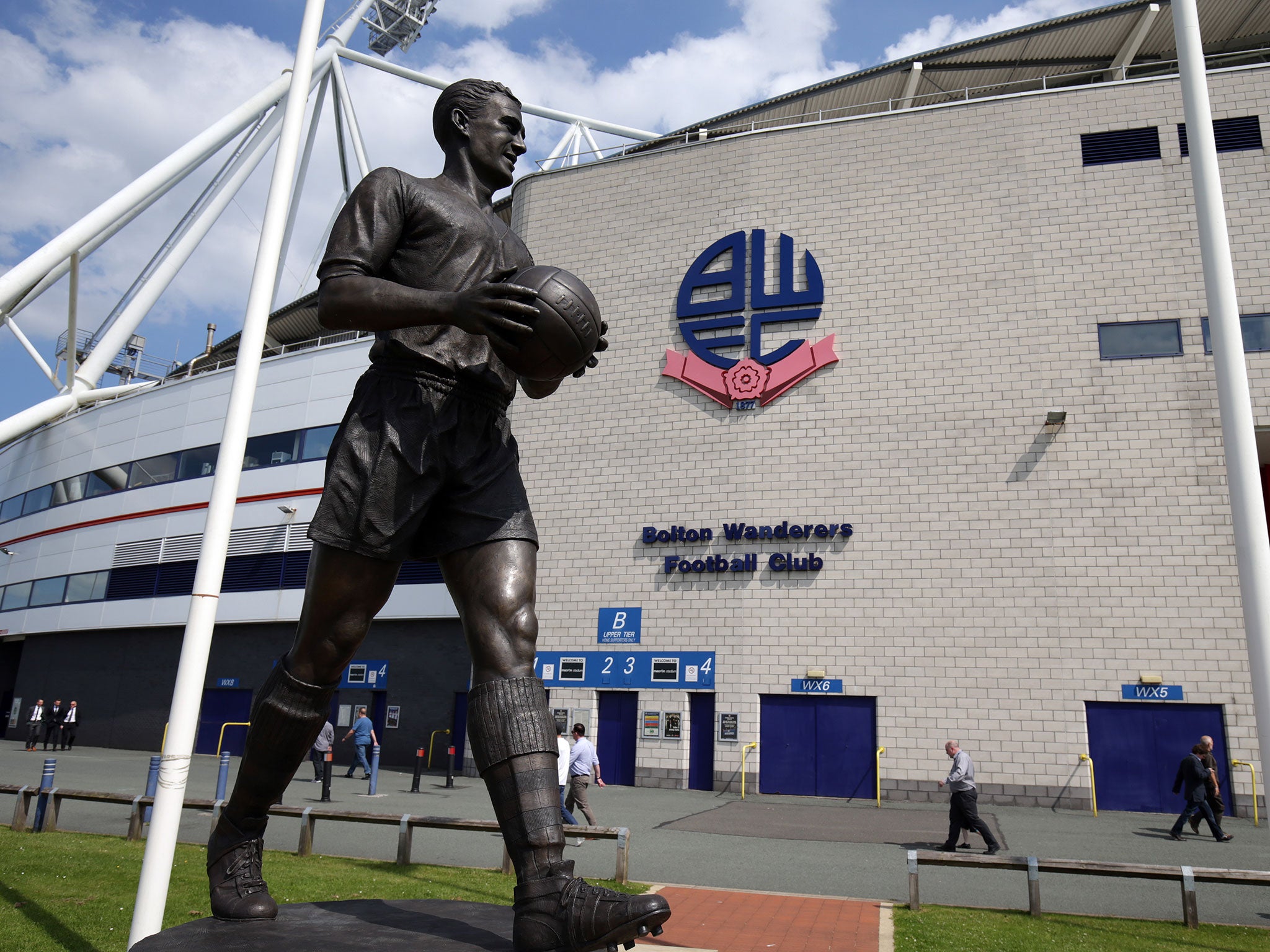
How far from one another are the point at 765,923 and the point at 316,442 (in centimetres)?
2496

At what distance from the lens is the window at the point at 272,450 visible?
30.1 metres

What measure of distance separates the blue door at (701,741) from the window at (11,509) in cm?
3246

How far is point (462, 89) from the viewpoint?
→ 3.55 metres

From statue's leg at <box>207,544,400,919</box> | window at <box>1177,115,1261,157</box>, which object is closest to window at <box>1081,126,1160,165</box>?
window at <box>1177,115,1261,157</box>

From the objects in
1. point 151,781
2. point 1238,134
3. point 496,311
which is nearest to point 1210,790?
point 1238,134

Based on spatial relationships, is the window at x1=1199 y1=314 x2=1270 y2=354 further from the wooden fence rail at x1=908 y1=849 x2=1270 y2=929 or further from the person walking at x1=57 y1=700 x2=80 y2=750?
the person walking at x1=57 y1=700 x2=80 y2=750

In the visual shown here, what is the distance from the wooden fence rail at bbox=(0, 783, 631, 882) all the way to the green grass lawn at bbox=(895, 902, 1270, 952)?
3.08m

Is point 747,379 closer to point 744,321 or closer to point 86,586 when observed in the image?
point 744,321

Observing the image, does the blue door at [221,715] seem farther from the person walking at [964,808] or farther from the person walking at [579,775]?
the person walking at [964,808]

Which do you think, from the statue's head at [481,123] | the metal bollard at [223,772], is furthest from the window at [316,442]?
the statue's head at [481,123]

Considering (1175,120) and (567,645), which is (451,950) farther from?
(1175,120)

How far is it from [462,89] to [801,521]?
18.9 meters

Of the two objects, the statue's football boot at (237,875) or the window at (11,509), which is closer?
the statue's football boot at (237,875)

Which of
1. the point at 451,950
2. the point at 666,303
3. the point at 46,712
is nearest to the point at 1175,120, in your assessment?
the point at 666,303
